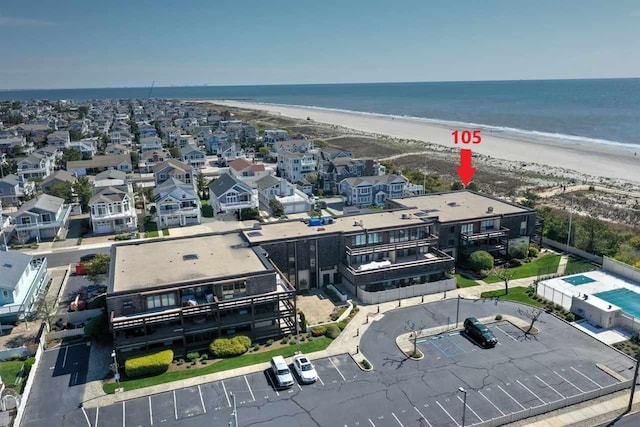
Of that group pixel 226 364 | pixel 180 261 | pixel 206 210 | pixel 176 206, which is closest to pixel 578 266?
pixel 226 364

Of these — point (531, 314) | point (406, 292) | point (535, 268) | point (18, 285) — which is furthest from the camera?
point (535, 268)

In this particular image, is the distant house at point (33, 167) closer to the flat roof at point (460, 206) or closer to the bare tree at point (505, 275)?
the flat roof at point (460, 206)

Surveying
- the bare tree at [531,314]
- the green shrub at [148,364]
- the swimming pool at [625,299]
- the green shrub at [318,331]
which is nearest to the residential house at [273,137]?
the green shrub at [318,331]

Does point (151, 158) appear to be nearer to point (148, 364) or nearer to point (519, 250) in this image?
point (148, 364)

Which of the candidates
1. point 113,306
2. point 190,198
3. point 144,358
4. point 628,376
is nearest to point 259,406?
point 144,358

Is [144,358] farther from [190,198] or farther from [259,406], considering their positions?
[190,198]

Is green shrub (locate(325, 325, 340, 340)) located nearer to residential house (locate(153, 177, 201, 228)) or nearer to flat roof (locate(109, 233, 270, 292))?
flat roof (locate(109, 233, 270, 292))
